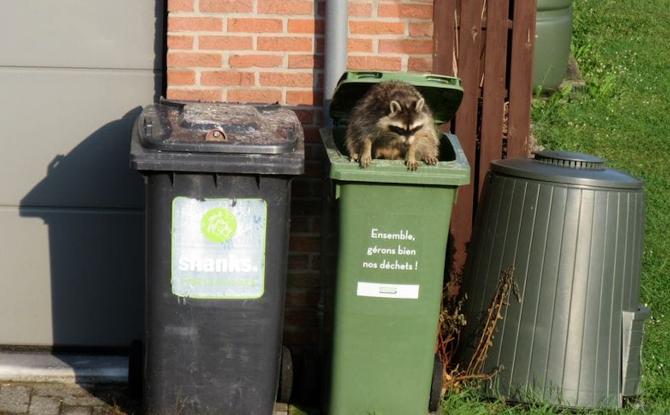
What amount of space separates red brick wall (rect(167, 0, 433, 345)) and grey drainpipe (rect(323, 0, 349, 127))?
118mm

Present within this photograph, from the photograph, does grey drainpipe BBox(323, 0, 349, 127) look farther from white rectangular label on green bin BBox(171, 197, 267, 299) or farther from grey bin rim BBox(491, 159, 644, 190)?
white rectangular label on green bin BBox(171, 197, 267, 299)

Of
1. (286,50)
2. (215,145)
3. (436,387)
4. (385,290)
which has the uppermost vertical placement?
(286,50)

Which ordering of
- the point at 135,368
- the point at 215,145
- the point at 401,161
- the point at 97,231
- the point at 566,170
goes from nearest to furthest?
the point at 215,145, the point at 401,161, the point at 135,368, the point at 566,170, the point at 97,231

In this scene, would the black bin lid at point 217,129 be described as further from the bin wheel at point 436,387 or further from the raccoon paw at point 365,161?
the bin wheel at point 436,387

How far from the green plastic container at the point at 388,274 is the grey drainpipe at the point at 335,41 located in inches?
14.6

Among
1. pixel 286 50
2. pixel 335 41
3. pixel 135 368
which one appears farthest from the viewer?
pixel 286 50

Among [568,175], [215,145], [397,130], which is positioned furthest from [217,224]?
[568,175]

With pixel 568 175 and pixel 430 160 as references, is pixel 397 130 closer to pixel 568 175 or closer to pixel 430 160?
pixel 430 160

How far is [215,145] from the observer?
4.96 meters

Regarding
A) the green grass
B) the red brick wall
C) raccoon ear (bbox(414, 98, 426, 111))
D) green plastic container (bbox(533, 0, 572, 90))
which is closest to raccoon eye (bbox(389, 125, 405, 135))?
raccoon ear (bbox(414, 98, 426, 111))

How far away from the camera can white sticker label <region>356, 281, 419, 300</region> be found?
5238 mm

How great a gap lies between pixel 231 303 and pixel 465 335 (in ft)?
4.69

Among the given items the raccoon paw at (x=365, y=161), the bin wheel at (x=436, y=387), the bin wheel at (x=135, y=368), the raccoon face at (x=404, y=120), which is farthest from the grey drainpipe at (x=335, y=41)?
the bin wheel at (x=135, y=368)

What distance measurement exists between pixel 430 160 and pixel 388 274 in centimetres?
57
